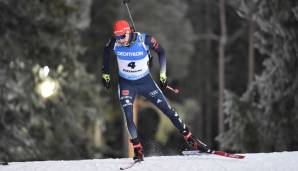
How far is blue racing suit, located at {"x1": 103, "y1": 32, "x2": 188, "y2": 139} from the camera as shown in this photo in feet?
38.2

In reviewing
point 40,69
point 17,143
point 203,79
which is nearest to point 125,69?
point 17,143

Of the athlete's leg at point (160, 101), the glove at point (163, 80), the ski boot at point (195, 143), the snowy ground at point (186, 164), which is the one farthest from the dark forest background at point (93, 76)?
the glove at point (163, 80)

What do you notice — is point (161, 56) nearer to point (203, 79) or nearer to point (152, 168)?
point (152, 168)

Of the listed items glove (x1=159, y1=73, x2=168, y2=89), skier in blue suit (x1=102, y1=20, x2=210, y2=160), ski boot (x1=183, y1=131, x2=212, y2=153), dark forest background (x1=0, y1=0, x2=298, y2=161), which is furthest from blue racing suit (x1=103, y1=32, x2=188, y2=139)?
dark forest background (x1=0, y1=0, x2=298, y2=161)

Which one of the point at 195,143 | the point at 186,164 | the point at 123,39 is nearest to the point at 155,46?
the point at 123,39

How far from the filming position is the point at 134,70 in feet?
38.6

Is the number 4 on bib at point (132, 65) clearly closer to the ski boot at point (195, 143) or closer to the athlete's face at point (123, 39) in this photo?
the athlete's face at point (123, 39)

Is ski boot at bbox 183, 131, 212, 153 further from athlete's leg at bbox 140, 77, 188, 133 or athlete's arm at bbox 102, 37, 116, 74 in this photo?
athlete's arm at bbox 102, 37, 116, 74

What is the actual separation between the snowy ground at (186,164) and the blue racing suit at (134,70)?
622 millimetres

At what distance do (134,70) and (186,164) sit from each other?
1.74 meters

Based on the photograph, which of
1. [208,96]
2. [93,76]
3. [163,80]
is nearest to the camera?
[163,80]

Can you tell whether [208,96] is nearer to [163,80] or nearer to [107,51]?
[163,80]

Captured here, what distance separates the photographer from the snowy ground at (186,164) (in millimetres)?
11336

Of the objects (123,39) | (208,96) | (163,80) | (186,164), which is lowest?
(186,164)
